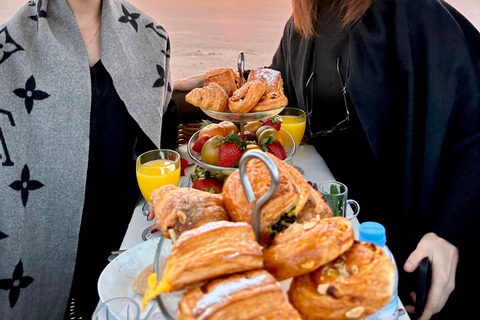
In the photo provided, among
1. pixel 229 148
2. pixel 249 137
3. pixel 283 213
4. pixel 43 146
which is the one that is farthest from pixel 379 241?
pixel 43 146

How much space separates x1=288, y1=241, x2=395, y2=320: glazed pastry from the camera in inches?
15.0

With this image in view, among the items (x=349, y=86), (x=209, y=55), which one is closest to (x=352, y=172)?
(x=349, y=86)

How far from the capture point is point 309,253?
396mm

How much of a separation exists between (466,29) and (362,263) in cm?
98

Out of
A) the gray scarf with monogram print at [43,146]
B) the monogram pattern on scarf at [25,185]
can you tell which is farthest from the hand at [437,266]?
the monogram pattern on scarf at [25,185]

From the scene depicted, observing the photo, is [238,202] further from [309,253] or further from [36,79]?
[36,79]

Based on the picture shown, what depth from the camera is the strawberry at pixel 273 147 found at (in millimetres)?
1000

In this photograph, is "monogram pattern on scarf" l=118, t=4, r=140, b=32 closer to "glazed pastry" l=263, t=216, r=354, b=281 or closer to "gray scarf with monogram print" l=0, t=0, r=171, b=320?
"gray scarf with monogram print" l=0, t=0, r=171, b=320

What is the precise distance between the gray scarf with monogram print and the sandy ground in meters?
0.90

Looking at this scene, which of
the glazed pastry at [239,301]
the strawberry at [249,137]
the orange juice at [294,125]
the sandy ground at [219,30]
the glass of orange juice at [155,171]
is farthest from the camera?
the sandy ground at [219,30]

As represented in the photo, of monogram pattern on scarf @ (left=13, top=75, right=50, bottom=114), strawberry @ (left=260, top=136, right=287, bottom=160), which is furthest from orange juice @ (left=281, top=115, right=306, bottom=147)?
monogram pattern on scarf @ (left=13, top=75, right=50, bottom=114)

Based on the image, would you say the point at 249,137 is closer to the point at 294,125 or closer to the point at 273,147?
the point at 273,147

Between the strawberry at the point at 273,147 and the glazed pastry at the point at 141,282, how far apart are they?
44 centimetres

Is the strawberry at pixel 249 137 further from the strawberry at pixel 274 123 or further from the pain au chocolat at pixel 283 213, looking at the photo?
the pain au chocolat at pixel 283 213
